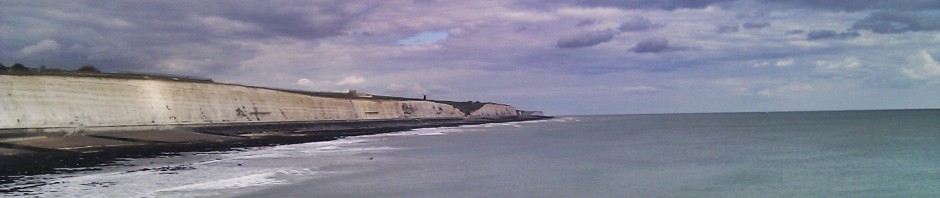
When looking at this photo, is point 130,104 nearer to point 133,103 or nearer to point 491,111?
point 133,103

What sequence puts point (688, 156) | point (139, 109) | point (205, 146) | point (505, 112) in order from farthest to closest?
point (505, 112) → point (139, 109) → point (205, 146) → point (688, 156)

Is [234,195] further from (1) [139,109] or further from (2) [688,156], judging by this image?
(1) [139,109]

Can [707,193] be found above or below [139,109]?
below

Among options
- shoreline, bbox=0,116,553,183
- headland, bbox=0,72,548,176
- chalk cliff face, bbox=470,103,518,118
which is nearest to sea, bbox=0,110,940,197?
shoreline, bbox=0,116,553,183

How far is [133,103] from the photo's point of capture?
147ft

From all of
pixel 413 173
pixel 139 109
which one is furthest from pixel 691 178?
pixel 139 109

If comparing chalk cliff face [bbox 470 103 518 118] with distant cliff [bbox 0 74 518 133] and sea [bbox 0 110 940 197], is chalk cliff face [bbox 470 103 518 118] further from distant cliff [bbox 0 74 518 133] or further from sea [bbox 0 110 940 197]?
sea [bbox 0 110 940 197]

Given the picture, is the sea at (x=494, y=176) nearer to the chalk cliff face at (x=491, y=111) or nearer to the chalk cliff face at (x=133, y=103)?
the chalk cliff face at (x=133, y=103)

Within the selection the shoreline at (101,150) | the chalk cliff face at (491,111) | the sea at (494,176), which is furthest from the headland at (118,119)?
the chalk cliff face at (491,111)

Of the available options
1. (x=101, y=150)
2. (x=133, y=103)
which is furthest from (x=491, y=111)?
(x=101, y=150)

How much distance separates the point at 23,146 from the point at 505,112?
16357cm

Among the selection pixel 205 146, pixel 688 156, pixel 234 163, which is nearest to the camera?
pixel 234 163

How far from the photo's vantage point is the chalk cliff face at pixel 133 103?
35594 mm

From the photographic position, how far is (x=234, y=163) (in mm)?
24703
